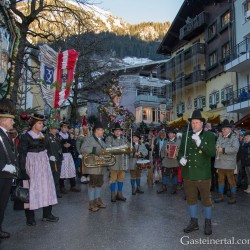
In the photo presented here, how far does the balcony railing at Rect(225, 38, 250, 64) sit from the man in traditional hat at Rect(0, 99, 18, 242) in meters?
20.3

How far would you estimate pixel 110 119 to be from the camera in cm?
1388

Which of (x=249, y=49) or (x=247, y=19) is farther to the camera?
(x=247, y=19)

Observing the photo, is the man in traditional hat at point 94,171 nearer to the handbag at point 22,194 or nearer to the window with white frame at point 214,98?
the handbag at point 22,194

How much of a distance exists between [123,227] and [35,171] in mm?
1898

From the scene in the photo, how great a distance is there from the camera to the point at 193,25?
32375mm

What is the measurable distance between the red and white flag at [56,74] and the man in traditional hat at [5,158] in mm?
4128

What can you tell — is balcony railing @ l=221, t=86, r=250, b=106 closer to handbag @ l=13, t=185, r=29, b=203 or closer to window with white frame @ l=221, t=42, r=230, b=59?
window with white frame @ l=221, t=42, r=230, b=59

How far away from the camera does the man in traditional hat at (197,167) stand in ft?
19.3

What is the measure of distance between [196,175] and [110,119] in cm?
823

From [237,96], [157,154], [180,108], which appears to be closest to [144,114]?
[180,108]

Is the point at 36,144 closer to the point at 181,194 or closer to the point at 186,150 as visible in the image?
the point at 186,150

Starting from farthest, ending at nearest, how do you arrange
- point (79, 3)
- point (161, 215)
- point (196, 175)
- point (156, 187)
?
point (79, 3)
point (156, 187)
point (161, 215)
point (196, 175)

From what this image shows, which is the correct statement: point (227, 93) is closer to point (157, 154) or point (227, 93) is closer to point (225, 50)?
point (225, 50)

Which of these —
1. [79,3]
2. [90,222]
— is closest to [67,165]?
[90,222]
